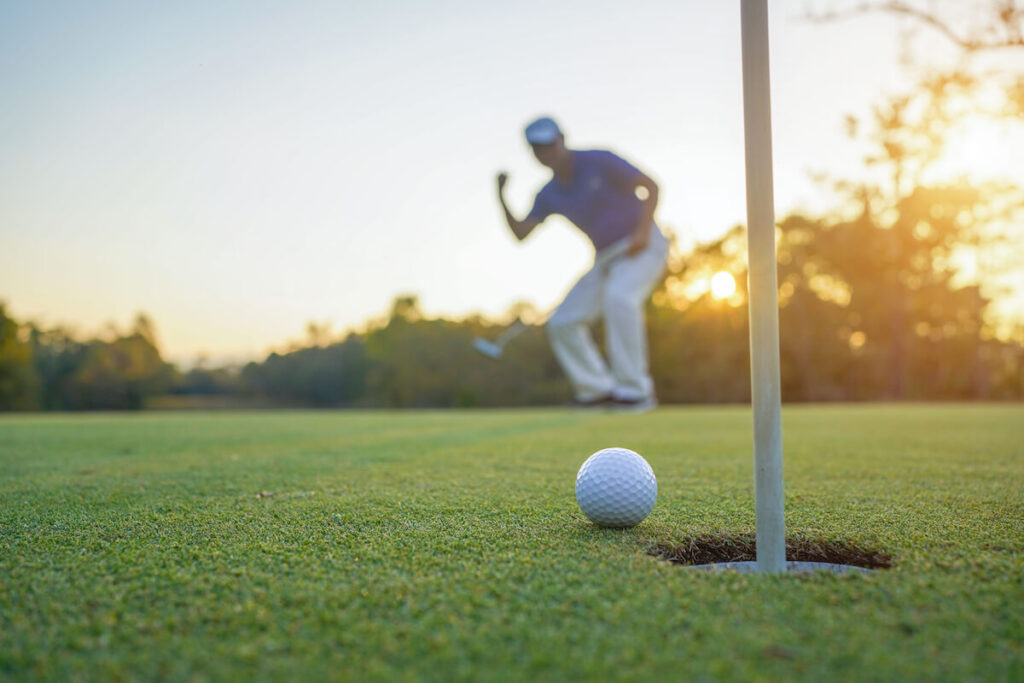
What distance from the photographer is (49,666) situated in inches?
49.4

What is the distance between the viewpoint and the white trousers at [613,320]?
6914mm

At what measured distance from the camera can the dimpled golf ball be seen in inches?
90.8

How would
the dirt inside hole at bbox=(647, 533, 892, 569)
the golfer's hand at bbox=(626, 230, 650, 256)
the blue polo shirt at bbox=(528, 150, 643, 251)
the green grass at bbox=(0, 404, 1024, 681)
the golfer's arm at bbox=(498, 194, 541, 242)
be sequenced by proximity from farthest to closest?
the golfer's arm at bbox=(498, 194, 541, 242) → the blue polo shirt at bbox=(528, 150, 643, 251) → the golfer's hand at bbox=(626, 230, 650, 256) → the dirt inside hole at bbox=(647, 533, 892, 569) → the green grass at bbox=(0, 404, 1024, 681)

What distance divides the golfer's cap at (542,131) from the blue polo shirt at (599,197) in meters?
0.48

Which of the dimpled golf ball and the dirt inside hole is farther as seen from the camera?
the dimpled golf ball

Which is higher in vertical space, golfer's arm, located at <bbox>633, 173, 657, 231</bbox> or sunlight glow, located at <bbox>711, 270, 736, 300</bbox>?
sunlight glow, located at <bbox>711, 270, 736, 300</bbox>

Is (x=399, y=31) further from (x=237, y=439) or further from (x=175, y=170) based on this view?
(x=175, y=170)

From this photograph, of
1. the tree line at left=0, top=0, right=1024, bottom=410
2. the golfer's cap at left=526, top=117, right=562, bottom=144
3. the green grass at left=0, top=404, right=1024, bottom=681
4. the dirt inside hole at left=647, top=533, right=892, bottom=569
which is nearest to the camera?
the green grass at left=0, top=404, right=1024, bottom=681

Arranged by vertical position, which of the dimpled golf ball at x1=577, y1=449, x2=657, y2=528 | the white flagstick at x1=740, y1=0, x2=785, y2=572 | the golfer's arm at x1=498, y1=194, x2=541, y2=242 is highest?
the golfer's arm at x1=498, y1=194, x2=541, y2=242

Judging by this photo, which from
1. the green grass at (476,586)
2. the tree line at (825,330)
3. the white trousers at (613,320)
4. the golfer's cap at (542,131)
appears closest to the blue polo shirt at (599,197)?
the white trousers at (613,320)

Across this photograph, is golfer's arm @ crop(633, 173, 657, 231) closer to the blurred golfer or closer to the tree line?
the blurred golfer

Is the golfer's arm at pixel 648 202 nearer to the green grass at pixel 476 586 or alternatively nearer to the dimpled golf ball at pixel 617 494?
the green grass at pixel 476 586

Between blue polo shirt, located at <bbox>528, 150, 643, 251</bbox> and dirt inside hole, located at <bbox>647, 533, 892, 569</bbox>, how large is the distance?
5.23 m

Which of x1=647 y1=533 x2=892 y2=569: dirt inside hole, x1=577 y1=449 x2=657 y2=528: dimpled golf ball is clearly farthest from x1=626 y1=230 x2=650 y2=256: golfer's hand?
x1=647 y1=533 x2=892 y2=569: dirt inside hole
